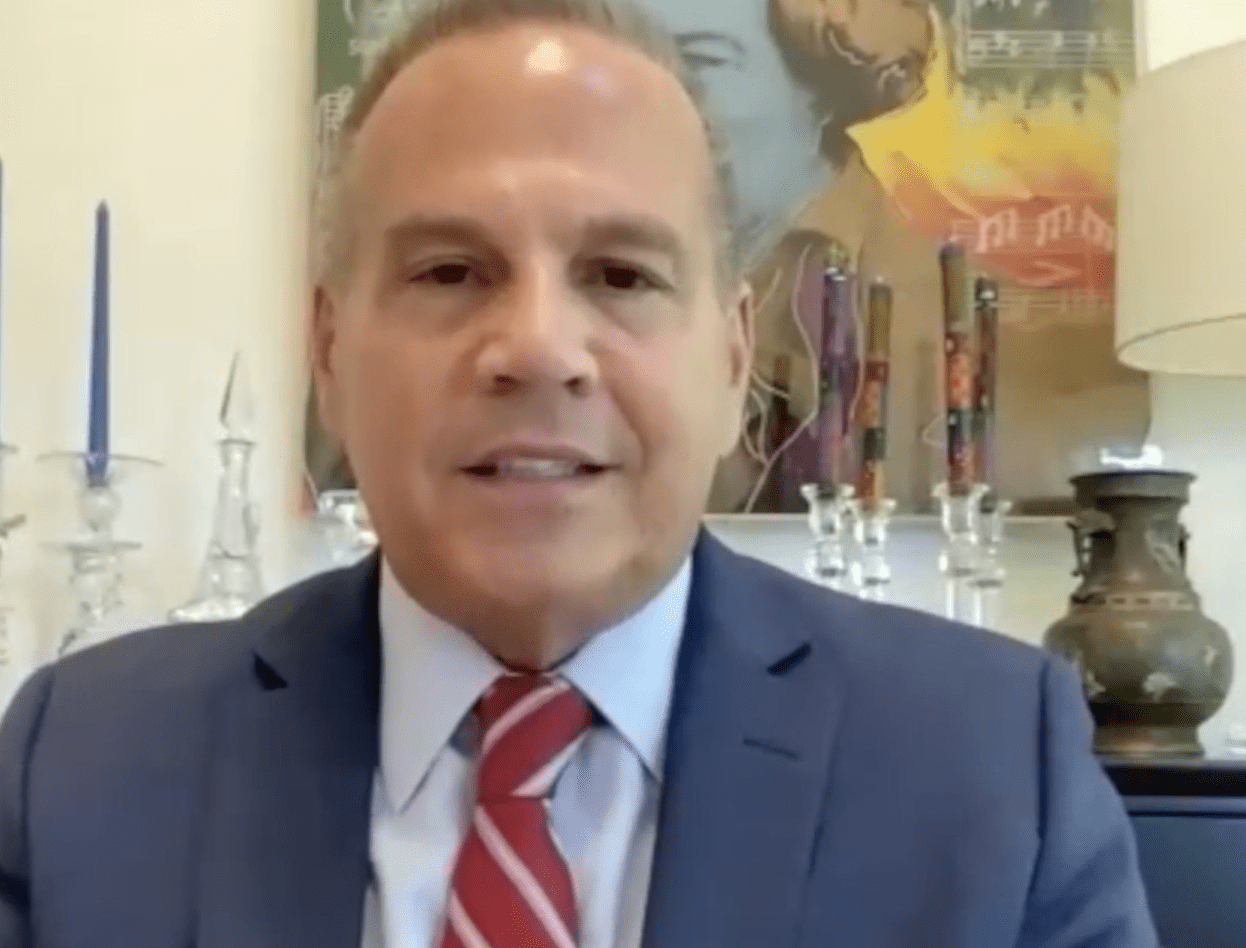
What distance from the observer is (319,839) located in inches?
40.6

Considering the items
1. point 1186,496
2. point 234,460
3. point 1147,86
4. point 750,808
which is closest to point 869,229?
point 1147,86

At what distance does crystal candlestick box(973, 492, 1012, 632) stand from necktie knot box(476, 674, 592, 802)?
0.69 metres

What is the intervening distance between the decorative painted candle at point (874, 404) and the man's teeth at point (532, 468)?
708 millimetres

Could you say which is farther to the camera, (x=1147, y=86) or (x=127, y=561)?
(x=127, y=561)

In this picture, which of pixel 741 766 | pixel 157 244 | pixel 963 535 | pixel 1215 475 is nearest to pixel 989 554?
pixel 963 535

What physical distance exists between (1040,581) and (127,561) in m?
0.92

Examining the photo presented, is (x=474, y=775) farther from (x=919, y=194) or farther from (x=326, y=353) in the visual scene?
(x=919, y=194)

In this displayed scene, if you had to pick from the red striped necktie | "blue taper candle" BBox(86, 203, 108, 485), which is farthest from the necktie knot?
"blue taper candle" BBox(86, 203, 108, 485)

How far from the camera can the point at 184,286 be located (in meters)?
1.82

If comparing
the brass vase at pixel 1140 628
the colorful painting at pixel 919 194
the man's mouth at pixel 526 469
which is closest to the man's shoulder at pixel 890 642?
the man's mouth at pixel 526 469

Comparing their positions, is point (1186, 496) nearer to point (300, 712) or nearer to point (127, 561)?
point (300, 712)

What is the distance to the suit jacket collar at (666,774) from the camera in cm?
100

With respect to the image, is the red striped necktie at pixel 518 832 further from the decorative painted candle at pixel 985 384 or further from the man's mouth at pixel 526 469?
the decorative painted candle at pixel 985 384

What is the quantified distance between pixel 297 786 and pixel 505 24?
0.48m
